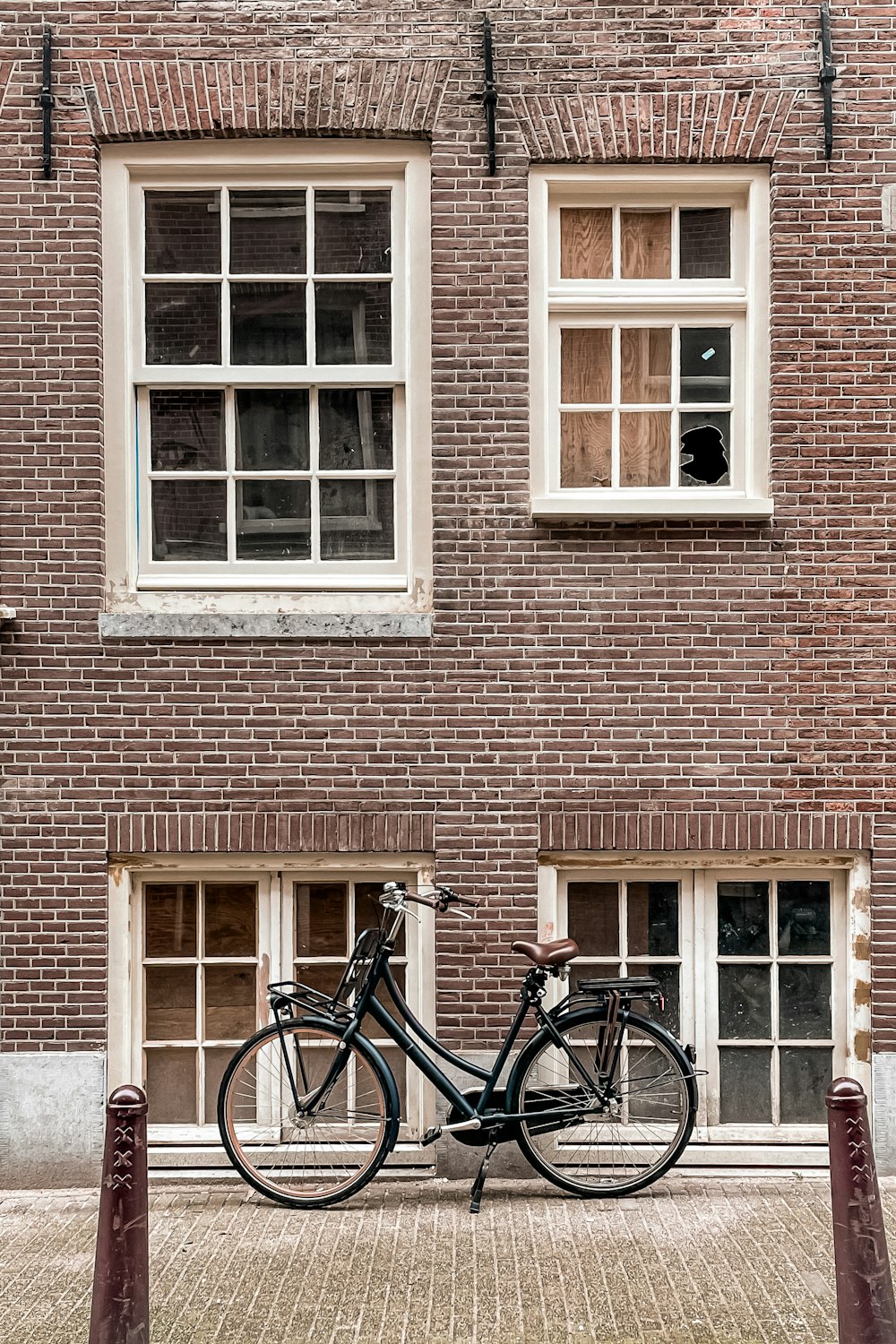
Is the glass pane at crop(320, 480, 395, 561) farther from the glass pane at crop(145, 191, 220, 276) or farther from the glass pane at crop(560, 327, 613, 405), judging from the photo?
the glass pane at crop(145, 191, 220, 276)

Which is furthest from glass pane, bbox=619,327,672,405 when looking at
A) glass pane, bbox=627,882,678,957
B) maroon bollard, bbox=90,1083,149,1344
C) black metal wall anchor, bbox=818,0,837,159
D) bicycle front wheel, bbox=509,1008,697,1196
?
maroon bollard, bbox=90,1083,149,1344

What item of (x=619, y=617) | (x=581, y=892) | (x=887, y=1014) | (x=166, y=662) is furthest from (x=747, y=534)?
(x=166, y=662)

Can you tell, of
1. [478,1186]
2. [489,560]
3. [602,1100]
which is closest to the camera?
[478,1186]

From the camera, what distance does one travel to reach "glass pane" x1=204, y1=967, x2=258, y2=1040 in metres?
6.06

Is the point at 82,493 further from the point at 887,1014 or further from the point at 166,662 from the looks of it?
the point at 887,1014

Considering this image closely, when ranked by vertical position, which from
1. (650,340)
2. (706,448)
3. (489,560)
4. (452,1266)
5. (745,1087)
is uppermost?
(650,340)

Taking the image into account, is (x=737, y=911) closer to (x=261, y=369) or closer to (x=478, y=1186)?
(x=478, y=1186)

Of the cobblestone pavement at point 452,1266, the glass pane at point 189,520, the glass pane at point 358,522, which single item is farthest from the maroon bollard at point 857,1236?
the glass pane at point 189,520

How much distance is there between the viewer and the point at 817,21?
5906mm

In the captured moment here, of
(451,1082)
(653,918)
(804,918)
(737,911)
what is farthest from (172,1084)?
(804,918)

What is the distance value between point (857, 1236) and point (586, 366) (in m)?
4.19

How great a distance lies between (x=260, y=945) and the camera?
6.06 meters

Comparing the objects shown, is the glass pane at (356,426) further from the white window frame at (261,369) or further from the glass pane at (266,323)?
the glass pane at (266,323)

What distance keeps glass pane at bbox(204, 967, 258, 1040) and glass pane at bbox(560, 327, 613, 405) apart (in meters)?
3.38
